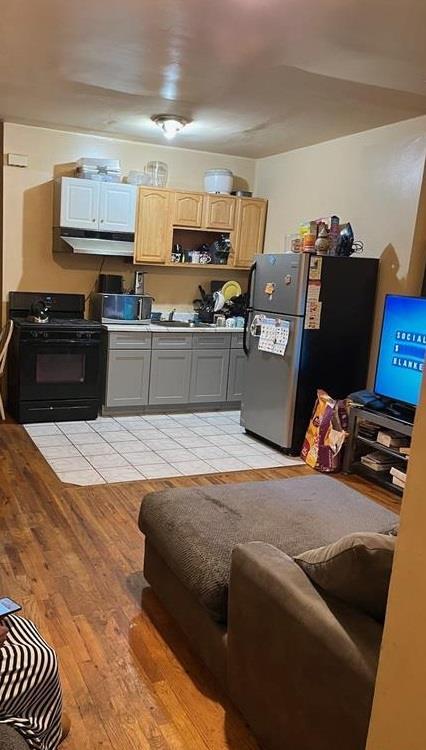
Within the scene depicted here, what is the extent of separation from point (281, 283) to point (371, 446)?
1.43 m

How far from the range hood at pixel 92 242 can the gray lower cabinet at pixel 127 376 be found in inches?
37.3

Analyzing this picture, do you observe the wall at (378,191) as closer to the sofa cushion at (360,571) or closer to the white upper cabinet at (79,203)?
the white upper cabinet at (79,203)

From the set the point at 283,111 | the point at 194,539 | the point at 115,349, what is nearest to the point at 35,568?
the point at 194,539

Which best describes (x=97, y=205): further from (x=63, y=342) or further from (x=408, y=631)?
(x=408, y=631)

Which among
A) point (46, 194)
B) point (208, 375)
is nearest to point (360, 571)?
point (208, 375)

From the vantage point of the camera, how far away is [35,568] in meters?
2.89

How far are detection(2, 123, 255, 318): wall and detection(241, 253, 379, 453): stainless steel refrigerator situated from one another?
1.77 meters

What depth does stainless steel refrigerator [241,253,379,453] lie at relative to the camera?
466 centimetres

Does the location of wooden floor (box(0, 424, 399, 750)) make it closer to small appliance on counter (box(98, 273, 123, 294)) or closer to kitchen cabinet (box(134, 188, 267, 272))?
small appliance on counter (box(98, 273, 123, 294))

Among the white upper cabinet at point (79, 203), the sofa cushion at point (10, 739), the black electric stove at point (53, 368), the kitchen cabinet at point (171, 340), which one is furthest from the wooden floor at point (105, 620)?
the white upper cabinet at point (79, 203)

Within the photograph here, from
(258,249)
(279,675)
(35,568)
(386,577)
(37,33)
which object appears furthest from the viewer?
(258,249)

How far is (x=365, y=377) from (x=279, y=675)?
3626 mm

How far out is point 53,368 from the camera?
5344 millimetres

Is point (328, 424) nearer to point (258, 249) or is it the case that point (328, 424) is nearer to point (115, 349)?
point (115, 349)
